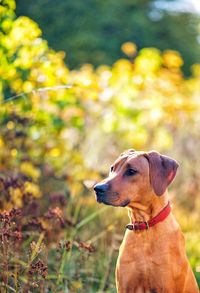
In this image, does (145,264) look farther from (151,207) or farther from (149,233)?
(151,207)

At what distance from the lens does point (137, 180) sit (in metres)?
4.88

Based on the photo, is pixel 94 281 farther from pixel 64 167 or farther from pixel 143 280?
pixel 64 167

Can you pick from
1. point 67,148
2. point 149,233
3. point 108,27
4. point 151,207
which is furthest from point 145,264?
point 108,27

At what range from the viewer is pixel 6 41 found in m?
6.00

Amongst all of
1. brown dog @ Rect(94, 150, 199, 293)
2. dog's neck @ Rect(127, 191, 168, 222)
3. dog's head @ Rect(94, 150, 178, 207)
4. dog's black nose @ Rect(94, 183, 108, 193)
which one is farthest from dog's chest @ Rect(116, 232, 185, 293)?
dog's black nose @ Rect(94, 183, 108, 193)

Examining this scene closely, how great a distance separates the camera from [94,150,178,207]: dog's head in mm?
4746

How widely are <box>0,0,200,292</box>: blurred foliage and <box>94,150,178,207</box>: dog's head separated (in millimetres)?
392

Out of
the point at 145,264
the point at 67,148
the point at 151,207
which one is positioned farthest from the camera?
the point at 67,148

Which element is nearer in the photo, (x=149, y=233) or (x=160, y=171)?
(x=149, y=233)

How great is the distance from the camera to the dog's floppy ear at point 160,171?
478 cm

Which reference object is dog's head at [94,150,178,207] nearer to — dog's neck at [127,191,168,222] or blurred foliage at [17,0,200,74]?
dog's neck at [127,191,168,222]

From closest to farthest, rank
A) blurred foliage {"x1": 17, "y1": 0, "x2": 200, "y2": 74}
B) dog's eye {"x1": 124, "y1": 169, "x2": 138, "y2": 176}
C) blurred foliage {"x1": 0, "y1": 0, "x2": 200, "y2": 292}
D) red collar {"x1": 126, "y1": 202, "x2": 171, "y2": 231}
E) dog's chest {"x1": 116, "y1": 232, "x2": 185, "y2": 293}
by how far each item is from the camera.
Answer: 1. dog's chest {"x1": 116, "y1": 232, "x2": 185, "y2": 293}
2. red collar {"x1": 126, "y1": 202, "x2": 171, "y2": 231}
3. dog's eye {"x1": 124, "y1": 169, "x2": 138, "y2": 176}
4. blurred foliage {"x1": 0, "y1": 0, "x2": 200, "y2": 292}
5. blurred foliage {"x1": 17, "y1": 0, "x2": 200, "y2": 74}

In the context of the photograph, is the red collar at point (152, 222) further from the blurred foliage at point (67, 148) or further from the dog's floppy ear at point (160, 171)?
the blurred foliage at point (67, 148)

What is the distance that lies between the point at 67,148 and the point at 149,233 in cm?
389
